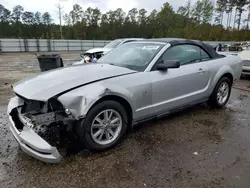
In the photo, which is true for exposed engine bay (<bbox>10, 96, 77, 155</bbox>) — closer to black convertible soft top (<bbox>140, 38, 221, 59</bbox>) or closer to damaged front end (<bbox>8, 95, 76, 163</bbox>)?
damaged front end (<bbox>8, 95, 76, 163</bbox>)


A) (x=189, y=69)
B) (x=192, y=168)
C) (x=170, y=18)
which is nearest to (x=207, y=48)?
(x=189, y=69)

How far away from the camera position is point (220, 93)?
4680 mm

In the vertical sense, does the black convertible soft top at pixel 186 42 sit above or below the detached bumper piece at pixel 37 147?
above

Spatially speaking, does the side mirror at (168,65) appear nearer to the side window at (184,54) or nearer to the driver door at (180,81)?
the driver door at (180,81)

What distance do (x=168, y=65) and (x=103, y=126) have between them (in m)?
1.36

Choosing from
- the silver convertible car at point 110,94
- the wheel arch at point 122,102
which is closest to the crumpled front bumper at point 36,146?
the silver convertible car at point 110,94

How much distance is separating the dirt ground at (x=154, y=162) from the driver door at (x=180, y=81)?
482mm

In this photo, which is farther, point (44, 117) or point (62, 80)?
point (62, 80)

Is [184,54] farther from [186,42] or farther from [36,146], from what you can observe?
[36,146]

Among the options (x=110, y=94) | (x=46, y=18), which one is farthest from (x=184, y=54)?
(x=46, y=18)

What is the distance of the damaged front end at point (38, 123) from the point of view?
2.41 meters

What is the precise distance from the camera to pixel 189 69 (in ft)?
12.6

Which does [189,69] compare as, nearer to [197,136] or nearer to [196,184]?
[197,136]

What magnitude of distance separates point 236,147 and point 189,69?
1483mm
